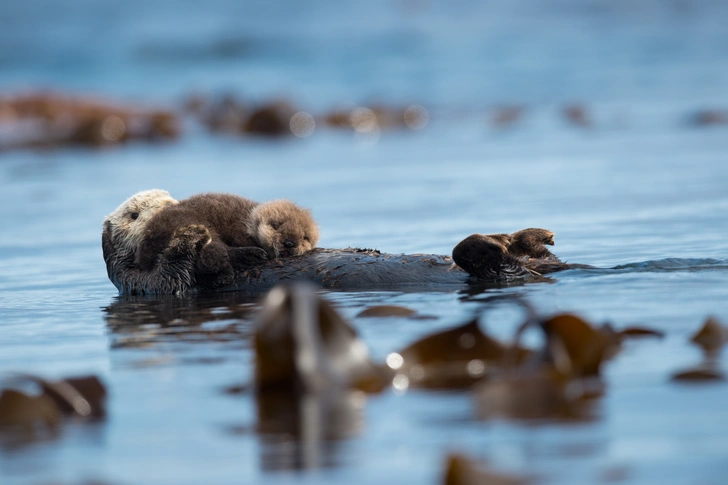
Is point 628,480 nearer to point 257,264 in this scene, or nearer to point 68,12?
point 257,264

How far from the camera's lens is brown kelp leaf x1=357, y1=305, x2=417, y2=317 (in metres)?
3.93

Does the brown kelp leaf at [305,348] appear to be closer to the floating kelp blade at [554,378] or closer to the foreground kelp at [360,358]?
the foreground kelp at [360,358]

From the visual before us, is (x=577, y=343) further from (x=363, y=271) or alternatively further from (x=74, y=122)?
(x=74, y=122)

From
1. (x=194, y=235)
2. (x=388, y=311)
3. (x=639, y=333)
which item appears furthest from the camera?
(x=194, y=235)

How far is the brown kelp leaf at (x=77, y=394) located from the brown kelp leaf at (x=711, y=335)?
1840 millimetres

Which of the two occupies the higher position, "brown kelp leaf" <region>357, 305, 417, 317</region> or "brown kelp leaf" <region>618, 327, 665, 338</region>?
"brown kelp leaf" <region>357, 305, 417, 317</region>

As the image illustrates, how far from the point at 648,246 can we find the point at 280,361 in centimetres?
332

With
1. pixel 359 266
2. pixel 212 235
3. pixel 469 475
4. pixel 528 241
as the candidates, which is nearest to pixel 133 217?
pixel 212 235

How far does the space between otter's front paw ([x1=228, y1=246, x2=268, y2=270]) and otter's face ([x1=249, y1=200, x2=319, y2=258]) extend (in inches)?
2.6

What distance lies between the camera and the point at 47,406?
2.78 metres

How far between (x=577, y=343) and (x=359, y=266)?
189 cm

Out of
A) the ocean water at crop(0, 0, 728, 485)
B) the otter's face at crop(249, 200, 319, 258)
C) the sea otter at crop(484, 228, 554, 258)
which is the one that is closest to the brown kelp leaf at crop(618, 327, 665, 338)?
the ocean water at crop(0, 0, 728, 485)

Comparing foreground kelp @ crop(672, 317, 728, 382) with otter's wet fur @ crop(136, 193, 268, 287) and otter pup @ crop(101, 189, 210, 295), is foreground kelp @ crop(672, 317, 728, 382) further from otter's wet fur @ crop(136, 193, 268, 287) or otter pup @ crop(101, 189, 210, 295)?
otter pup @ crop(101, 189, 210, 295)

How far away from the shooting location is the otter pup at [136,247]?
188 inches
